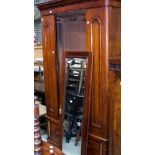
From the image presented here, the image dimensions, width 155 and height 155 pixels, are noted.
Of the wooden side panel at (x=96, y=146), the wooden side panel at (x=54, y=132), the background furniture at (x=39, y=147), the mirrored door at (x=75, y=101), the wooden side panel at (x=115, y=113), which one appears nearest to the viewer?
the background furniture at (x=39, y=147)

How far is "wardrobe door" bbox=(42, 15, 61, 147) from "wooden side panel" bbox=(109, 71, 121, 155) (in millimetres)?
915

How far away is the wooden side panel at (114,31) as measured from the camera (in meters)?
2.32

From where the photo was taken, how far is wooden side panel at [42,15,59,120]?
3.03 meters

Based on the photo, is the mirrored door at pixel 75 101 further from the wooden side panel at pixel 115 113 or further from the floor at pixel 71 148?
the wooden side panel at pixel 115 113

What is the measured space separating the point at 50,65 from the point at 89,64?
78cm

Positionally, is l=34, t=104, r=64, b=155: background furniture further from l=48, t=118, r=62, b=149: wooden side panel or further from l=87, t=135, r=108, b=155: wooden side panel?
l=48, t=118, r=62, b=149: wooden side panel

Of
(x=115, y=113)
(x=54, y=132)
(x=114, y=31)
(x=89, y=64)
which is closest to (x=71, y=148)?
(x=54, y=132)

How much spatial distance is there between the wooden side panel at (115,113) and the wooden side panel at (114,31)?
0.26 meters

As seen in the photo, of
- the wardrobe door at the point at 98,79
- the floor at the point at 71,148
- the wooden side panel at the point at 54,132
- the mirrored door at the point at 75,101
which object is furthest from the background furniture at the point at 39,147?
the wooden side panel at the point at 54,132
